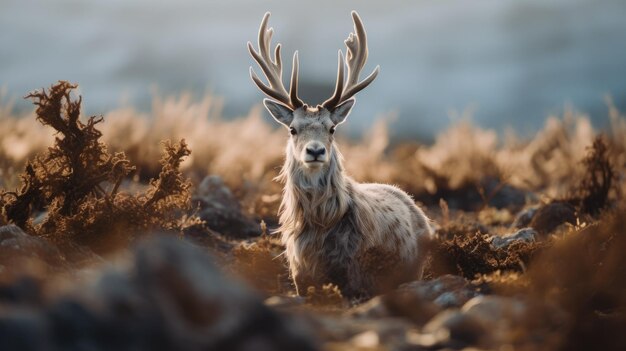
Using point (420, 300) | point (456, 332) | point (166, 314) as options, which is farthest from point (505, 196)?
point (166, 314)

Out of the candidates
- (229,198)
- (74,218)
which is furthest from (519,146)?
(74,218)

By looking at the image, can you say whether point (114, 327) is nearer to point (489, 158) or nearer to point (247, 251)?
point (247, 251)

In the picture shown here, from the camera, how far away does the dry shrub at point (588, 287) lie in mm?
3584

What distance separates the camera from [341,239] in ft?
21.0

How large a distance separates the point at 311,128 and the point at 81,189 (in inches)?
88.1

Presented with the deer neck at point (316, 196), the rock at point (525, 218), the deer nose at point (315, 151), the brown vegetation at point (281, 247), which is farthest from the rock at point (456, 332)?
the rock at point (525, 218)

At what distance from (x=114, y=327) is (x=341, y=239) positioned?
3.84 m

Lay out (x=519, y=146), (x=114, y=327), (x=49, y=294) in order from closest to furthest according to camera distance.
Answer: (x=114, y=327) → (x=49, y=294) → (x=519, y=146)

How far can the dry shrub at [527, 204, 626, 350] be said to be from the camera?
3.58 meters

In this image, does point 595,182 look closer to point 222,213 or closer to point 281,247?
point 281,247

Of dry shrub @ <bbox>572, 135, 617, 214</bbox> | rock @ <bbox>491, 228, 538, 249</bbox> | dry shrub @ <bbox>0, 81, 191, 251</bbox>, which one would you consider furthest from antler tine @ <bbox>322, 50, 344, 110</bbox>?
dry shrub @ <bbox>572, 135, 617, 214</bbox>

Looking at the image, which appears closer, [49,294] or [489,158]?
[49,294]

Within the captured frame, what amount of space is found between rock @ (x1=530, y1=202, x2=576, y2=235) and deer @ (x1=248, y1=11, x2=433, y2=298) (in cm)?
281

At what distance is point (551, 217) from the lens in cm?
966
